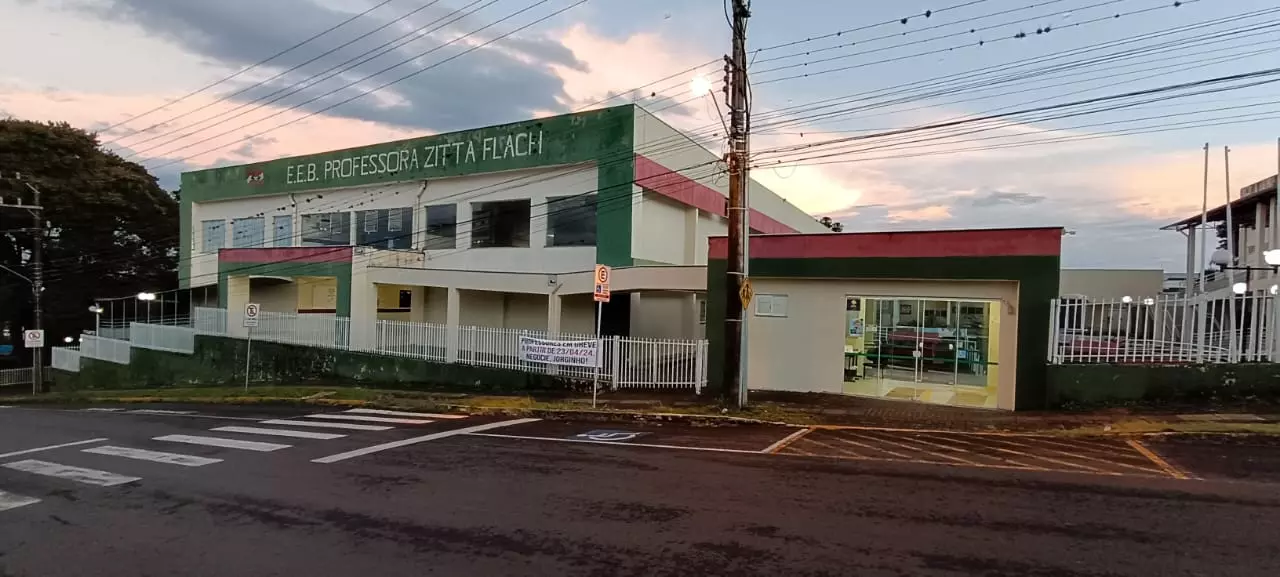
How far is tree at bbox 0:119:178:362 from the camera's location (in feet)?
118

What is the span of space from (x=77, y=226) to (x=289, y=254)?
896 inches

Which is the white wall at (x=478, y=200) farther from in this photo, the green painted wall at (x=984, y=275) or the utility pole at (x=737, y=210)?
the utility pole at (x=737, y=210)

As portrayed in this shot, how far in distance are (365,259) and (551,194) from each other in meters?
7.05

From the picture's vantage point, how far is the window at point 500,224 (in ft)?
76.2

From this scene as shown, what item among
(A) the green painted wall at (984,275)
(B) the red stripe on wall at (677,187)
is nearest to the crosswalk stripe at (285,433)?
(A) the green painted wall at (984,275)

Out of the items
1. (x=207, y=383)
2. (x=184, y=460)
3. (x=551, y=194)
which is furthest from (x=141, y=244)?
(x=184, y=460)

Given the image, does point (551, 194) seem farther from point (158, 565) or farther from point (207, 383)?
point (158, 565)

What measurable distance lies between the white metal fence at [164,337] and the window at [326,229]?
5729 mm

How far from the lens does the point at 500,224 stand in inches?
934

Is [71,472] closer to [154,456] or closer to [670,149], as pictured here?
[154,456]

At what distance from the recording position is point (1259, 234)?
3156 centimetres

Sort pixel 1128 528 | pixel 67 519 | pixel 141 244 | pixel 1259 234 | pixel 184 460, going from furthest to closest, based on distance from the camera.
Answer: pixel 141 244 → pixel 1259 234 → pixel 184 460 → pixel 67 519 → pixel 1128 528

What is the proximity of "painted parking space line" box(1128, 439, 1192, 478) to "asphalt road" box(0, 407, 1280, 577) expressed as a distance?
254mm

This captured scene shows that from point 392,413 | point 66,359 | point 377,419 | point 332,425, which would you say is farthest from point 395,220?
point 66,359
